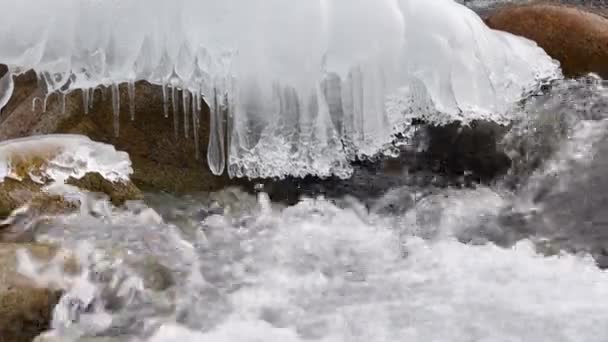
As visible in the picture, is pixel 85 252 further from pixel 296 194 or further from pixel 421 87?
pixel 421 87

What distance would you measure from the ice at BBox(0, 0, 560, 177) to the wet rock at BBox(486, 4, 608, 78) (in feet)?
3.42

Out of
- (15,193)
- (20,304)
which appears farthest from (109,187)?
(20,304)

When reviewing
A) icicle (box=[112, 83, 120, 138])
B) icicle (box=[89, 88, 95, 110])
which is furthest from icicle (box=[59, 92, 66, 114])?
icicle (box=[112, 83, 120, 138])

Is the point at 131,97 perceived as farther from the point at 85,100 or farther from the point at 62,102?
the point at 62,102

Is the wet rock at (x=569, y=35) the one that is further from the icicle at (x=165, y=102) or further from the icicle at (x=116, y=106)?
the icicle at (x=116, y=106)

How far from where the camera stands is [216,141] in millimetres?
6078

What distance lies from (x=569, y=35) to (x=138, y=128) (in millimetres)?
4266

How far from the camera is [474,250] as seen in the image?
5848 millimetres

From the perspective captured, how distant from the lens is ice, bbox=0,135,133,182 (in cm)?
558

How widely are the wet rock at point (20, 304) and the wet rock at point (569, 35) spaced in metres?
5.07

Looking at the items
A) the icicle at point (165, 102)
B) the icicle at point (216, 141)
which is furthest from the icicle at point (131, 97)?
the icicle at point (216, 141)

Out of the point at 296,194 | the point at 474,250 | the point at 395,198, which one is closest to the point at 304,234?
the point at 296,194

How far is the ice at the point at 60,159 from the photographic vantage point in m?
5.58

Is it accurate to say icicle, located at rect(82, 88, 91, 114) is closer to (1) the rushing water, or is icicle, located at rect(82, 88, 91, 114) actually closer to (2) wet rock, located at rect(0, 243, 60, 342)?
(1) the rushing water
